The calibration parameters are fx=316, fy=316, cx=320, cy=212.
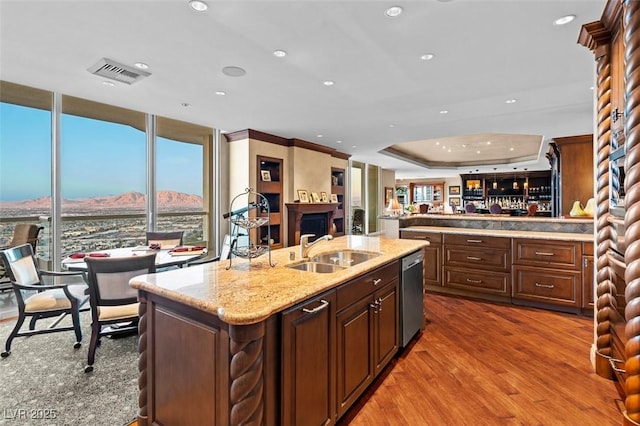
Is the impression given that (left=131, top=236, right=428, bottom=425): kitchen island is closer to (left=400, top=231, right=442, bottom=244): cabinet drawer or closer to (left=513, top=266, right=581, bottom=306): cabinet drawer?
(left=400, top=231, right=442, bottom=244): cabinet drawer

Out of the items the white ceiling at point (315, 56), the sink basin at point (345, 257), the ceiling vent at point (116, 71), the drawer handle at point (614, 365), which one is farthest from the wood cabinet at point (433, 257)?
the ceiling vent at point (116, 71)

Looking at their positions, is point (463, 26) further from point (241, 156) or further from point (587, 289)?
point (241, 156)

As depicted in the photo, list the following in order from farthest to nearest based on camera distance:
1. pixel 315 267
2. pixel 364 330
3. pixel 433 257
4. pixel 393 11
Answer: pixel 433 257 < pixel 315 267 < pixel 393 11 < pixel 364 330

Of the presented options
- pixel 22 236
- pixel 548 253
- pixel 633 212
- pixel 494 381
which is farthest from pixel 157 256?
pixel 548 253

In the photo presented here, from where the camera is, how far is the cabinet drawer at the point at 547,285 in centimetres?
372

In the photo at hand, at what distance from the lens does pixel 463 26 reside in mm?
2438

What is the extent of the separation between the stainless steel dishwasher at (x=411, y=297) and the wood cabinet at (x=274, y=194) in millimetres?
3702

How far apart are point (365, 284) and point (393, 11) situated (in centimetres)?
193

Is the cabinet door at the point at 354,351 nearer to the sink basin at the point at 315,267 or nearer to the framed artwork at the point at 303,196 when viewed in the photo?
the sink basin at the point at 315,267

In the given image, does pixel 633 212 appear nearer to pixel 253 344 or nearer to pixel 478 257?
pixel 253 344

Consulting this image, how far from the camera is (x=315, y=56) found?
291cm


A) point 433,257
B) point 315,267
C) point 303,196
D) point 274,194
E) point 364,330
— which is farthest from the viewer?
point 303,196

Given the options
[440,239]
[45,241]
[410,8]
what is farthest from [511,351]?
[45,241]

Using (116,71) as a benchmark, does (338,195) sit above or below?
below
